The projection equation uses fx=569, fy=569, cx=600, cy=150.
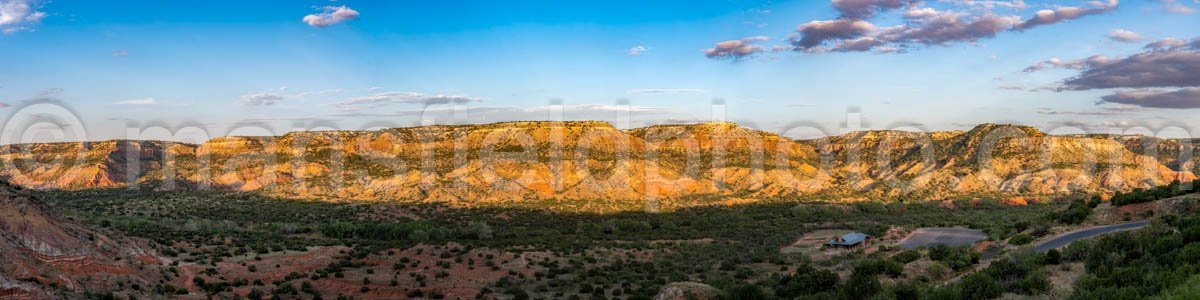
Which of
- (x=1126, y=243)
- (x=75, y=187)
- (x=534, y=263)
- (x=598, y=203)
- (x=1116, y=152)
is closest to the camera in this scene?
(x=1126, y=243)

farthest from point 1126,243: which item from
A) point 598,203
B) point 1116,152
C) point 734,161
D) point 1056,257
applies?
point 1116,152

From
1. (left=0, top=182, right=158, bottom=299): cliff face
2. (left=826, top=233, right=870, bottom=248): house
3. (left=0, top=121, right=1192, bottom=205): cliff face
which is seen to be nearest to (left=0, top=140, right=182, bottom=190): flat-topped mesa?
(left=0, top=121, right=1192, bottom=205): cliff face

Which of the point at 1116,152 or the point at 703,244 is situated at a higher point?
Answer: the point at 1116,152

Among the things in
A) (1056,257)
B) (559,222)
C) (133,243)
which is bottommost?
(559,222)

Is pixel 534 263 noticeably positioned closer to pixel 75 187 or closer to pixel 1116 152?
pixel 75 187

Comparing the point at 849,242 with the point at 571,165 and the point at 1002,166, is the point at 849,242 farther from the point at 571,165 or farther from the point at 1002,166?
the point at 1002,166

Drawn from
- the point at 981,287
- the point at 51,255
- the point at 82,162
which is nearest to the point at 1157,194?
the point at 981,287
